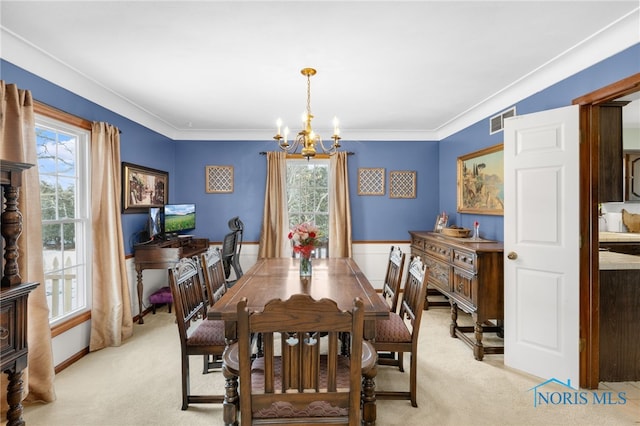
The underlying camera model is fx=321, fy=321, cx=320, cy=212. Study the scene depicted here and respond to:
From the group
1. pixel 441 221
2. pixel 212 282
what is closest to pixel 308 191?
pixel 441 221

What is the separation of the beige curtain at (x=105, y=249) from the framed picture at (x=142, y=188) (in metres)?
0.42

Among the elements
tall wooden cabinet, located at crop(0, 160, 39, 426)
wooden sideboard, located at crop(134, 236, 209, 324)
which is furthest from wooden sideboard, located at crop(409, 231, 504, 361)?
tall wooden cabinet, located at crop(0, 160, 39, 426)

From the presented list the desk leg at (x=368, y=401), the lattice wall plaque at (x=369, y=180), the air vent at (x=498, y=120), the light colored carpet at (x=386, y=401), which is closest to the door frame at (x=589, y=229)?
the light colored carpet at (x=386, y=401)

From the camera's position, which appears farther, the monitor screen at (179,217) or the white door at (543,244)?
the monitor screen at (179,217)

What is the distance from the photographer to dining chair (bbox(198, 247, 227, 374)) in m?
2.44

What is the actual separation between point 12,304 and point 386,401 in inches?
90.7

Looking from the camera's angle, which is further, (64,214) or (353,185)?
(353,185)

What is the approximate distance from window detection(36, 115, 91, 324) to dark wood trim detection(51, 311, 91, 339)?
44 millimetres

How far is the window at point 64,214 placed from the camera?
272 cm

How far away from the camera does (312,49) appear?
7.77 feet

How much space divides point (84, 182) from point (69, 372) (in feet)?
5.49

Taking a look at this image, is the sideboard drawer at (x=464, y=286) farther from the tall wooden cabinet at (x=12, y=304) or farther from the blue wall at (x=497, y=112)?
the tall wooden cabinet at (x=12, y=304)

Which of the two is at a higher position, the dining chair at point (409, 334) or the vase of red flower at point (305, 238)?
the vase of red flower at point (305, 238)

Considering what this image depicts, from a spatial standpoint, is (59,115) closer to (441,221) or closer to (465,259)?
(465,259)
